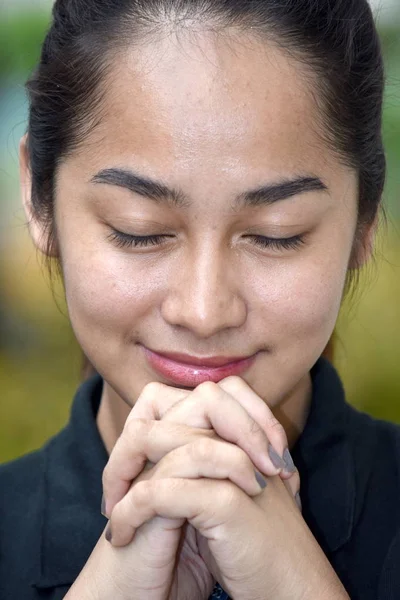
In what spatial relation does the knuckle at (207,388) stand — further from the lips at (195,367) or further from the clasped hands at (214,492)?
the lips at (195,367)

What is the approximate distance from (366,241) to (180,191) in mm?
471

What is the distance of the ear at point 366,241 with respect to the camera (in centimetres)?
182

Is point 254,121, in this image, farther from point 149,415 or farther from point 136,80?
point 149,415

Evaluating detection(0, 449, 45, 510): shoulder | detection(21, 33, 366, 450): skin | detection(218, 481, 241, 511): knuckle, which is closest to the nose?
detection(21, 33, 366, 450): skin

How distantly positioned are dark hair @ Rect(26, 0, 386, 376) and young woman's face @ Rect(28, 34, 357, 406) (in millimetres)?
42

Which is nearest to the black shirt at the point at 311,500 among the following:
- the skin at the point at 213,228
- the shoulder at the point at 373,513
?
the shoulder at the point at 373,513

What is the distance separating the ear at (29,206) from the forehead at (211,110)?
293mm

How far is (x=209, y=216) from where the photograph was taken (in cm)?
151

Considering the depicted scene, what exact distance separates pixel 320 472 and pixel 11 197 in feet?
4.90

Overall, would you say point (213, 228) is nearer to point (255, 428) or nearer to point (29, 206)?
point (255, 428)

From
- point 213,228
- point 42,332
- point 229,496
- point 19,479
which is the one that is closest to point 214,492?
point 229,496

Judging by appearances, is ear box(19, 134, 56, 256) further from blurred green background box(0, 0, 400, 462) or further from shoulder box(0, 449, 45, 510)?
blurred green background box(0, 0, 400, 462)

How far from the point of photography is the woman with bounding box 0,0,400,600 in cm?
145

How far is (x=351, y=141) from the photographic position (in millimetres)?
1708
